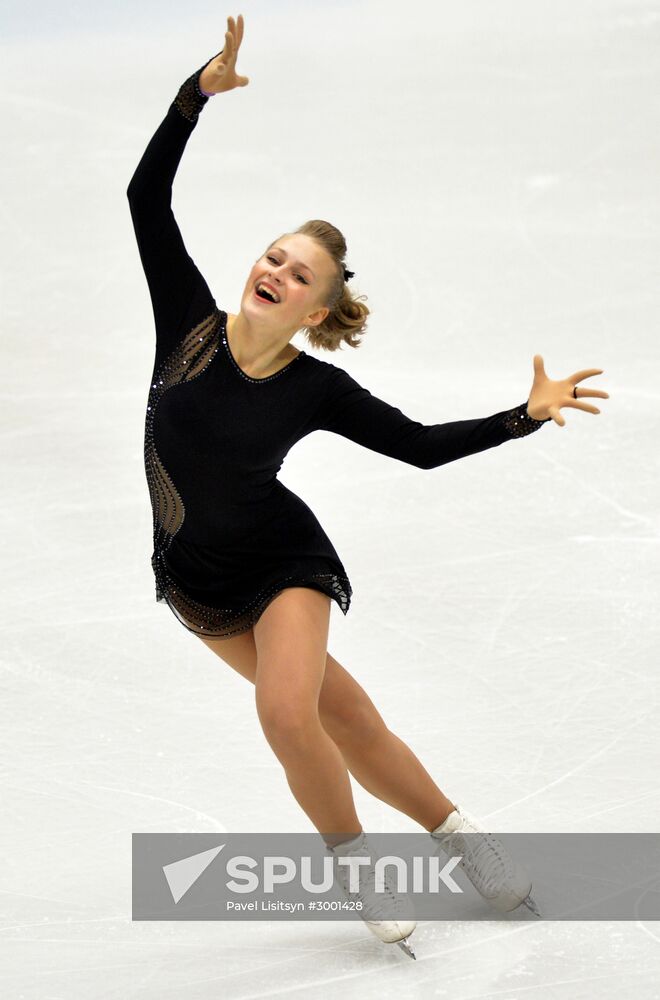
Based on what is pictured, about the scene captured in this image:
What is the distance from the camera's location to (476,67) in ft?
26.0

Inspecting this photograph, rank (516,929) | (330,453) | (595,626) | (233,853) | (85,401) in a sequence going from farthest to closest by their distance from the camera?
(85,401), (330,453), (595,626), (233,853), (516,929)

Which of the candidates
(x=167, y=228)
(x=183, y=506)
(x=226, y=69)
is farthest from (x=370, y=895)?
(x=226, y=69)

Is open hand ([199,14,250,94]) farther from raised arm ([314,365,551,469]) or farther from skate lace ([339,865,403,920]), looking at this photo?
skate lace ([339,865,403,920])

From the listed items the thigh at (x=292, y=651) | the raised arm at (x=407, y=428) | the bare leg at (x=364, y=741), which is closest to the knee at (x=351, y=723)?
the bare leg at (x=364, y=741)

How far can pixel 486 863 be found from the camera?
2.78 metres

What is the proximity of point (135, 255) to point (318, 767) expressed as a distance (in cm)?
450

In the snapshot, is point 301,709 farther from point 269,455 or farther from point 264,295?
point 264,295

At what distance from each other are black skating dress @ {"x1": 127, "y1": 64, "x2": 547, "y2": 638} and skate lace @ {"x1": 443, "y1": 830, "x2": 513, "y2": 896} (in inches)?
21.7

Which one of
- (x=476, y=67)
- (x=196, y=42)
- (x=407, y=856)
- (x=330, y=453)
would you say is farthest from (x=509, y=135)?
(x=407, y=856)

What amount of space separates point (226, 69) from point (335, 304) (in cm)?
51

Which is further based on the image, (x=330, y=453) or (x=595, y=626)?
(x=330, y=453)

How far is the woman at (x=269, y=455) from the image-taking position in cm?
260

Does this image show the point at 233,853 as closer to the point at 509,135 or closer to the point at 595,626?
the point at 595,626

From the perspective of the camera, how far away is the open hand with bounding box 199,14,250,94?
2.56 m
